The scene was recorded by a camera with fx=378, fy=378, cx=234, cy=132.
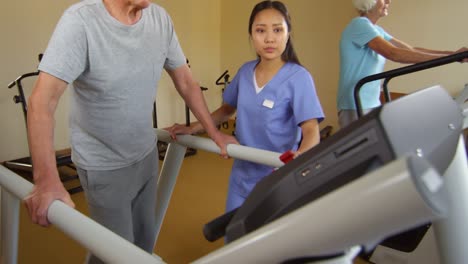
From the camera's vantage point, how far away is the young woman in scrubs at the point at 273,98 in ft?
4.59

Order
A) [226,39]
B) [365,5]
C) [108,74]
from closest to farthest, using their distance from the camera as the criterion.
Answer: [108,74]
[365,5]
[226,39]

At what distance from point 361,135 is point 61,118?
432cm

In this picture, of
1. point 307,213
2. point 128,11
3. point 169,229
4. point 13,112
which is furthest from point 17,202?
point 13,112

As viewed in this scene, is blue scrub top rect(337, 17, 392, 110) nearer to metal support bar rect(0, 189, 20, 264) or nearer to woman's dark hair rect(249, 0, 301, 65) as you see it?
woman's dark hair rect(249, 0, 301, 65)

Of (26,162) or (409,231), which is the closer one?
(409,231)

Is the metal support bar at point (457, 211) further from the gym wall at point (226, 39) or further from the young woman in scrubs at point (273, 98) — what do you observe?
the gym wall at point (226, 39)

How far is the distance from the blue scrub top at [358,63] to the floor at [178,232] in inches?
41.4

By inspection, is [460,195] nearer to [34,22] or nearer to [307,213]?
[307,213]

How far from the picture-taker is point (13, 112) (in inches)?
153

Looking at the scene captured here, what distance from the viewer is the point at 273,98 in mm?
1433

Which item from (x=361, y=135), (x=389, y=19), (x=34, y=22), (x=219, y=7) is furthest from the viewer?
(x=219, y=7)

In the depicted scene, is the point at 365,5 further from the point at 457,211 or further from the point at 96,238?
the point at 96,238

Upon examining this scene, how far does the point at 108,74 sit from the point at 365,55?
180 centimetres

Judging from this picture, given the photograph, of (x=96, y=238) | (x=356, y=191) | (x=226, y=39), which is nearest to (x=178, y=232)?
(x=96, y=238)
